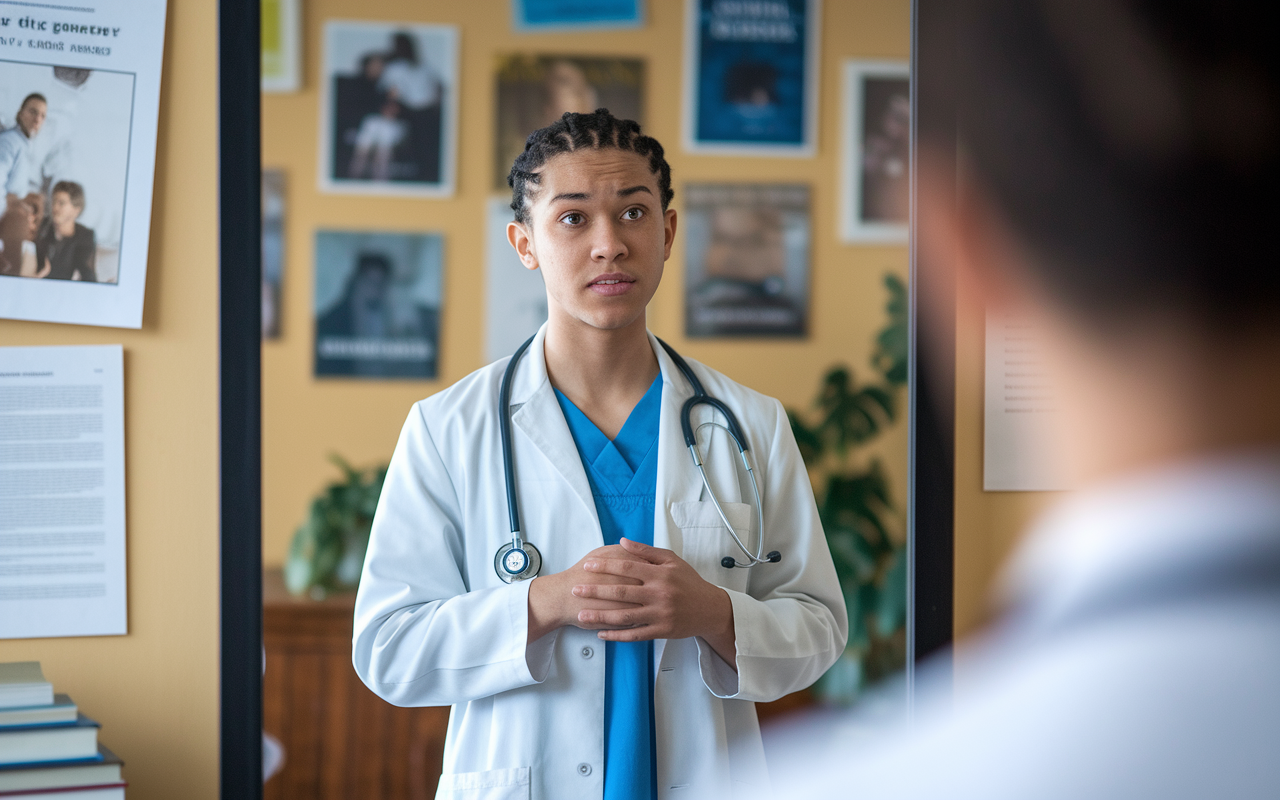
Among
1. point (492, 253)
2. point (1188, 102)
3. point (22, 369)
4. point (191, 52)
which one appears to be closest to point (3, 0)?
point (191, 52)

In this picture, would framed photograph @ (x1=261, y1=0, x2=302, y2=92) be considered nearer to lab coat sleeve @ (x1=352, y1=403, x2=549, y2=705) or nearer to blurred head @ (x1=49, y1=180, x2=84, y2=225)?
blurred head @ (x1=49, y1=180, x2=84, y2=225)

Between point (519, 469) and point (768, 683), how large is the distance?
319 millimetres

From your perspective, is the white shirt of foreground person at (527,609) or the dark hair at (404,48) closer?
the white shirt of foreground person at (527,609)

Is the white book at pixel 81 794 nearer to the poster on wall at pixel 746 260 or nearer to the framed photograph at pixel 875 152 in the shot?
the poster on wall at pixel 746 260

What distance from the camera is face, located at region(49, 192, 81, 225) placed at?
0.96 m

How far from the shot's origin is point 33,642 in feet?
Result: 3.12

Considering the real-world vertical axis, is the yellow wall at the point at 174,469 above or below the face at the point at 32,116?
below

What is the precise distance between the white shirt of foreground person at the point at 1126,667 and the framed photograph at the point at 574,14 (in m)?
1.10

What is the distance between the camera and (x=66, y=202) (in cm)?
96

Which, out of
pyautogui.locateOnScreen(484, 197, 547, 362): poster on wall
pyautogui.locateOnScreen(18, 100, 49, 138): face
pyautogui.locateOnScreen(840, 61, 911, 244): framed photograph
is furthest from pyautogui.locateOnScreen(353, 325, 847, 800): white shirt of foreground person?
pyautogui.locateOnScreen(840, 61, 911, 244): framed photograph

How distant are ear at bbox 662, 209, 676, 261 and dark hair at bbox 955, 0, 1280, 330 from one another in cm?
42

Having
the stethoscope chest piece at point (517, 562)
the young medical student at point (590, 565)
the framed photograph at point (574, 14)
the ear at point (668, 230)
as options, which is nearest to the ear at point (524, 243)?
the young medical student at point (590, 565)

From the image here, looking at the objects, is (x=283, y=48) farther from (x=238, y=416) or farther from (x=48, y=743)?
(x=48, y=743)

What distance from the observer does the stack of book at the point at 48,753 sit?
2.60ft
